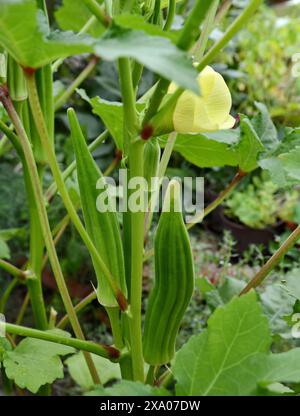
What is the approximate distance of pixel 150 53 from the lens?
0.91ft

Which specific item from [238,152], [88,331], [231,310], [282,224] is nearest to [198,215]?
[238,152]

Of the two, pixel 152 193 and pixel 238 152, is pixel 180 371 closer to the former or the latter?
pixel 152 193

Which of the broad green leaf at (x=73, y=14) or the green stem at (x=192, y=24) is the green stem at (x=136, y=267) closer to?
the green stem at (x=192, y=24)

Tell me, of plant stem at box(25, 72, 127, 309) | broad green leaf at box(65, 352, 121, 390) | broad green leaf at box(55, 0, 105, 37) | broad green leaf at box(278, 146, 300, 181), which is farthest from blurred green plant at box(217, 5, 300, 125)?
plant stem at box(25, 72, 127, 309)

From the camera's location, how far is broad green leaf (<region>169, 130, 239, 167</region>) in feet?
1.91

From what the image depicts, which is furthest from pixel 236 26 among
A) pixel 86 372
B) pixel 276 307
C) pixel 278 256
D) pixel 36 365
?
pixel 86 372

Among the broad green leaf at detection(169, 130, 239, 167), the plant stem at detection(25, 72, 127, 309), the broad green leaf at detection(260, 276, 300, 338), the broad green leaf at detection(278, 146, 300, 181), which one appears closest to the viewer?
the plant stem at detection(25, 72, 127, 309)

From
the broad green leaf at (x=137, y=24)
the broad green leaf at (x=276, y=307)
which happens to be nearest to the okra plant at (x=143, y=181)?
the broad green leaf at (x=137, y=24)

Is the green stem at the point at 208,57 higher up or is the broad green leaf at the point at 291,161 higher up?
the green stem at the point at 208,57

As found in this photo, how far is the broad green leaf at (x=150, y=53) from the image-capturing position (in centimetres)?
26

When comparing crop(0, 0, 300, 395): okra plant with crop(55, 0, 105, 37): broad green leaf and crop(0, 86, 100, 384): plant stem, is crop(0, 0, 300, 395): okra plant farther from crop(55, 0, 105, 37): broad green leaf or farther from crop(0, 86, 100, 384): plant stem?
crop(55, 0, 105, 37): broad green leaf

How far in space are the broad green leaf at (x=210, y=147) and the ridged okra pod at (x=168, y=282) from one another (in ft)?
0.51

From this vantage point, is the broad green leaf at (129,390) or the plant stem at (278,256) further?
the plant stem at (278,256)

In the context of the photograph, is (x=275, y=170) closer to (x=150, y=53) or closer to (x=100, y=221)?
(x=100, y=221)
